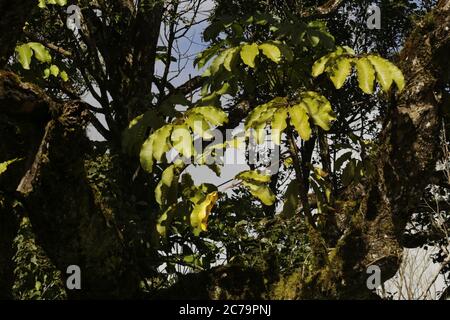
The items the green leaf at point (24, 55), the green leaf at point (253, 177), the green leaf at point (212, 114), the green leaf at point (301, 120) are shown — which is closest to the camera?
the green leaf at point (301, 120)

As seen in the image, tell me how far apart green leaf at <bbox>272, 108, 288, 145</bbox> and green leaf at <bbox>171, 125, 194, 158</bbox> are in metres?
0.41

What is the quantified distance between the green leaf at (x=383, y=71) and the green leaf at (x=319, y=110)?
30 cm

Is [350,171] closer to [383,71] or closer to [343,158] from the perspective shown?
[343,158]

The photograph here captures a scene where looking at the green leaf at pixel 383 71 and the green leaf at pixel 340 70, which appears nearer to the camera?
the green leaf at pixel 383 71

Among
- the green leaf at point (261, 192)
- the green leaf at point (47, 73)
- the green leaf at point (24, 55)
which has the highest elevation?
the green leaf at point (47, 73)

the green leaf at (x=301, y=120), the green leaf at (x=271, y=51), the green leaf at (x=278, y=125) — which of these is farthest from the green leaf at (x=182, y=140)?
the green leaf at (x=271, y=51)

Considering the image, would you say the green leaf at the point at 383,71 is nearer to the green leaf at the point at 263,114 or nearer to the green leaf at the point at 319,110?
the green leaf at the point at 319,110

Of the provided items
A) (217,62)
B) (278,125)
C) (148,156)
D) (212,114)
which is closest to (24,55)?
(217,62)

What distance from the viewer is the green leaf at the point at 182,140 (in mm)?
3225

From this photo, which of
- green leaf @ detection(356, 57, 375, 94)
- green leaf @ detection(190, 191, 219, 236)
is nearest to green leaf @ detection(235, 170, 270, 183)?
green leaf @ detection(190, 191, 219, 236)

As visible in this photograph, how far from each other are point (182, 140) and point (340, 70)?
3.05 ft

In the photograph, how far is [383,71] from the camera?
341 centimetres
